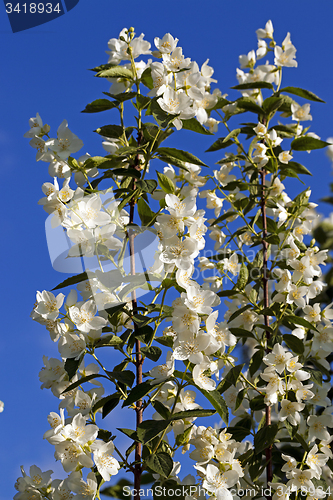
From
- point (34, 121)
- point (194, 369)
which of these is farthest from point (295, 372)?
point (34, 121)

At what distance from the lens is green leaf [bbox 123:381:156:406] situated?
1.33 meters

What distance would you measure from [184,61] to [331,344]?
1.33 m

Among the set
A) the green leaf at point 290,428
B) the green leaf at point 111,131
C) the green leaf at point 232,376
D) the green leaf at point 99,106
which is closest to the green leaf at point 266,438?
the green leaf at point 290,428

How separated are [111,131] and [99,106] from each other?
0.10 meters

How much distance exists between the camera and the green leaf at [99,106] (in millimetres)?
1666

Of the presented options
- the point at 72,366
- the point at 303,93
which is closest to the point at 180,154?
the point at 72,366

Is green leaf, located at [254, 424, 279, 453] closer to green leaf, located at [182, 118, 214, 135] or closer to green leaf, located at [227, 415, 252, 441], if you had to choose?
green leaf, located at [227, 415, 252, 441]

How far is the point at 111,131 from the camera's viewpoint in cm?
169

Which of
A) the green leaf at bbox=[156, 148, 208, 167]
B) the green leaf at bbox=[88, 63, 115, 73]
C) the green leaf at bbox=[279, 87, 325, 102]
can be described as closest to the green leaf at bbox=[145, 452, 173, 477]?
the green leaf at bbox=[156, 148, 208, 167]

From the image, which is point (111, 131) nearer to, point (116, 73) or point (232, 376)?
point (116, 73)

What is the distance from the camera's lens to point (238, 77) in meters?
2.58

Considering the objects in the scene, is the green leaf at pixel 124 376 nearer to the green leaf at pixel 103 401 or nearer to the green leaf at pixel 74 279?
the green leaf at pixel 103 401

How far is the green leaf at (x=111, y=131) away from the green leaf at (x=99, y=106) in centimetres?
7

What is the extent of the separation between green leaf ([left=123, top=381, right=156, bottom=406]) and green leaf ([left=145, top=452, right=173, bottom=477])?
0.19 meters
